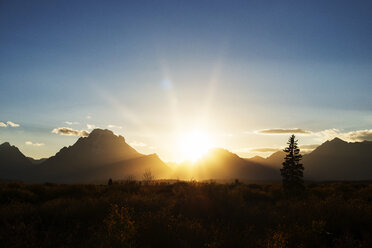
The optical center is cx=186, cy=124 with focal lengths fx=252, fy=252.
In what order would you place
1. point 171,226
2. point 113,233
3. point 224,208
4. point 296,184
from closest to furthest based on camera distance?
point 113,233
point 171,226
point 224,208
point 296,184

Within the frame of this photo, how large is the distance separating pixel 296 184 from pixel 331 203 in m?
12.0

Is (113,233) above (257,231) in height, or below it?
above

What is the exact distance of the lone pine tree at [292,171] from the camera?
21.5 metres

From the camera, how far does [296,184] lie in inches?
845

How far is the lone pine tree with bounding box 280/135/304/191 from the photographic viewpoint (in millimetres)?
21531

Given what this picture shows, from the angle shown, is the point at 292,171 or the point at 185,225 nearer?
the point at 185,225

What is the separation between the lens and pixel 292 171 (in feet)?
73.7

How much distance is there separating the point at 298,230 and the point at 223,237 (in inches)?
94.3

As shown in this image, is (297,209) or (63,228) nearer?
(63,228)

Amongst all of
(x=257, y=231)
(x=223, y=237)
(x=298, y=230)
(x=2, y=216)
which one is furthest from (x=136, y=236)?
(x=2, y=216)

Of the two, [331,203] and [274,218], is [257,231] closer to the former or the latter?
[274,218]

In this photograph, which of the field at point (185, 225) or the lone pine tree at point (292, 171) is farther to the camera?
the lone pine tree at point (292, 171)

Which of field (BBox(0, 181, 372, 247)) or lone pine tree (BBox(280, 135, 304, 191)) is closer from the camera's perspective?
field (BBox(0, 181, 372, 247))

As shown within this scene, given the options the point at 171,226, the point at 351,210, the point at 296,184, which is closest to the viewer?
the point at 171,226
